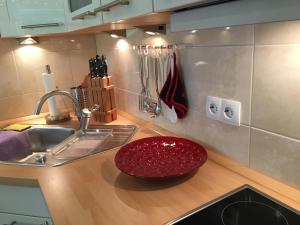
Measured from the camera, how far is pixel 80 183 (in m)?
0.89

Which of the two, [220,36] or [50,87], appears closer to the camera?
[220,36]

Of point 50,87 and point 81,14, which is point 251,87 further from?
point 50,87

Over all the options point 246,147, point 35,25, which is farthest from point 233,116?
point 35,25

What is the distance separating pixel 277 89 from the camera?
728mm

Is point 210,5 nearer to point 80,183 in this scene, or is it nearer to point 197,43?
point 197,43

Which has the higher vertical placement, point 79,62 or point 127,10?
point 127,10

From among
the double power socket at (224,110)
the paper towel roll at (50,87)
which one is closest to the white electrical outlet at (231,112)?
the double power socket at (224,110)

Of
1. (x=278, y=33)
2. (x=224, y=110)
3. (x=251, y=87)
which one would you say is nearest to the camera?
(x=278, y=33)

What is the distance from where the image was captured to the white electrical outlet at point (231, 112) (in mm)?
855

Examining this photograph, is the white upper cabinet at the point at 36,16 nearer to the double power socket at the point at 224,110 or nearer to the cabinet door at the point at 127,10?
the cabinet door at the point at 127,10

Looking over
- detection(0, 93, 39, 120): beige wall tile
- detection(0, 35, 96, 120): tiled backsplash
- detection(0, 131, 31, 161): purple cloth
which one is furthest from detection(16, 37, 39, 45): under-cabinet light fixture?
detection(0, 131, 31, 161): purple cloth

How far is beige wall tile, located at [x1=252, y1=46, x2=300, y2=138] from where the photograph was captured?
0.68 m

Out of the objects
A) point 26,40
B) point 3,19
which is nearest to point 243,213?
point 3,19

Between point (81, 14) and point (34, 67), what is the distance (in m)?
0.83
